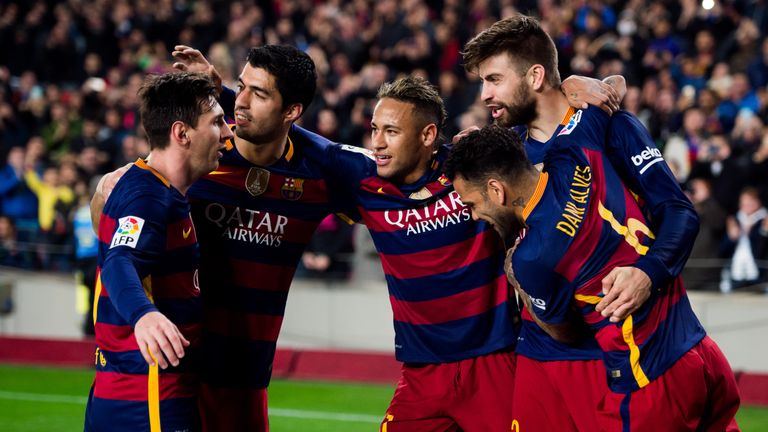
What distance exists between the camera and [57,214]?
565 inches

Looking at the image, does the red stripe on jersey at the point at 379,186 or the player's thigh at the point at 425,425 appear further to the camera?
the red stripe on jersey at the point at 379,186

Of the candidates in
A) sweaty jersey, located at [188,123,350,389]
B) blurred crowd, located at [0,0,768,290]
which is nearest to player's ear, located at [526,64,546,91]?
sweaty jersey, located at [188,123,350,389]

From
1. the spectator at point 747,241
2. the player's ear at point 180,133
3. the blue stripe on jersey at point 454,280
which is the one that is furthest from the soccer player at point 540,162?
the spectator at point 747,241

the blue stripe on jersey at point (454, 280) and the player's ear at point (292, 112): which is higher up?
the player's ear at point (292, 112)

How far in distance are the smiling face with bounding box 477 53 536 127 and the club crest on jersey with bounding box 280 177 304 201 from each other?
1.09 metres

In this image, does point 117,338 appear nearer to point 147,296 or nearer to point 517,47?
point 147,296

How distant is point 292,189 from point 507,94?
4.08 feet

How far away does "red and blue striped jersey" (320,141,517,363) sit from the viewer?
525 centimetres

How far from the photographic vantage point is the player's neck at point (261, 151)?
5.58 meters

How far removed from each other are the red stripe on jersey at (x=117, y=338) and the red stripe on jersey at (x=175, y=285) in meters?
0.19

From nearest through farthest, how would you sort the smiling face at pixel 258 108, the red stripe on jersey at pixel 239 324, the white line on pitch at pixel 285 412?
1. the smiling face at pixel 258 108
2. the red stripe on jersey at pixel 239 324
3. the white line on pitch at pixel 285 412

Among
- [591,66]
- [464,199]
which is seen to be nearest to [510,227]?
[464,199]

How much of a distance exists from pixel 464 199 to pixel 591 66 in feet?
30.7

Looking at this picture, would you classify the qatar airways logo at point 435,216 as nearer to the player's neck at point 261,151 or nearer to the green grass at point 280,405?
the player's neck at point 261,151
